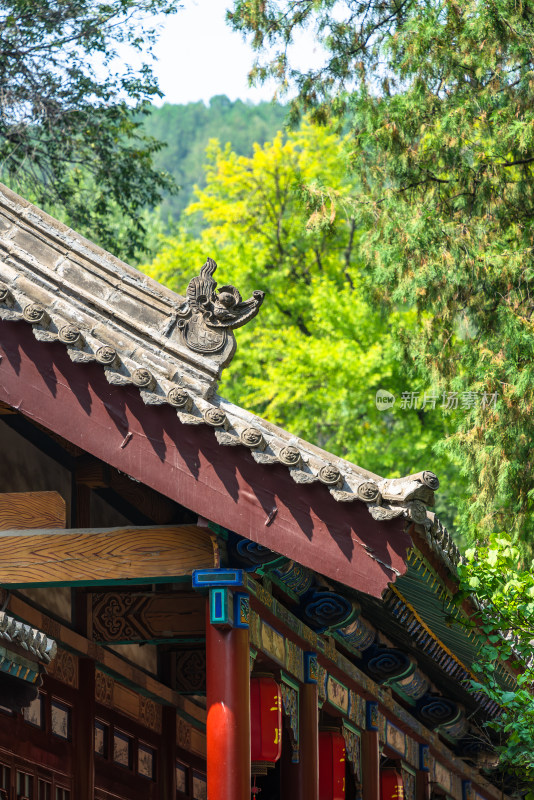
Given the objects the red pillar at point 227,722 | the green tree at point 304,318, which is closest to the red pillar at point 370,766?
the red pillar at point 227,722

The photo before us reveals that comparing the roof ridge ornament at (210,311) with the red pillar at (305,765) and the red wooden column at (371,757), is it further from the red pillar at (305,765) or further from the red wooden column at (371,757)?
the red wooden column at (371,757)

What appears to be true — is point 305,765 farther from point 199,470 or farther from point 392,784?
point 392,784

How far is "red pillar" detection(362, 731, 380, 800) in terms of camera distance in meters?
9.98

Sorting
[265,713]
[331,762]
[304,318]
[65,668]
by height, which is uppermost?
[304,318]

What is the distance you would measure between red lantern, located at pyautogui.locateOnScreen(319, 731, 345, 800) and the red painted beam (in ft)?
13.4

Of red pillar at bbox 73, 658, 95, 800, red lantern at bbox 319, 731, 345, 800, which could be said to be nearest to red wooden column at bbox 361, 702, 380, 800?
red lantern at bbox 319, 731, 345, 800

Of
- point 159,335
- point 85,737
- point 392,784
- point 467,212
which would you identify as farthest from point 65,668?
point 467,212

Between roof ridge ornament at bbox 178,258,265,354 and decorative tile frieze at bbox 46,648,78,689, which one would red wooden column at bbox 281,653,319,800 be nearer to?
decorative tile frieze at bbox 46,648,78,689

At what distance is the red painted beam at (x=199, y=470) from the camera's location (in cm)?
628

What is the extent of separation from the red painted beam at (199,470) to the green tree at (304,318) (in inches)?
795

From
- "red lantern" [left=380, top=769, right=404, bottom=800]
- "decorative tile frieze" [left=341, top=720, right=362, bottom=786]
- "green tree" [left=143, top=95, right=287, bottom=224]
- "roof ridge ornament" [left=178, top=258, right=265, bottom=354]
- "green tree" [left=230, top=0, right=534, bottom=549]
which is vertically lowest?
"decorative tile frieze" [left=341, top=720, right=362, bottom=786]

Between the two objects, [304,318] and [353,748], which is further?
[304,318]

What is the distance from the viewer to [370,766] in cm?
1014

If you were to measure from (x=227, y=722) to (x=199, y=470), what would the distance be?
1.26 metres
